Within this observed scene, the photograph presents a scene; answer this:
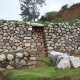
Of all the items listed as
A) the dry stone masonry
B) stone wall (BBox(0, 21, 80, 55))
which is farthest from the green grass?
stone wall (BBox(0, 21, 80, 55))

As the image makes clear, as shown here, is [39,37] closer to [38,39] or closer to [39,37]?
[39,37]

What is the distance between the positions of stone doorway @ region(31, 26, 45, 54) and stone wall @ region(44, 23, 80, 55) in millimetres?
366

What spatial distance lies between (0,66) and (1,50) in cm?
704

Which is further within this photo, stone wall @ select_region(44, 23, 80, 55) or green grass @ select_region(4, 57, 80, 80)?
stone wall @ select_region(44, 23, 80, 55)

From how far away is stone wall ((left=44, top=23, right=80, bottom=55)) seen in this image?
22.6m

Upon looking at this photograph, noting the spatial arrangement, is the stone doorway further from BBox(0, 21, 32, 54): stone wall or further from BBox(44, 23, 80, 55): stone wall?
BBox(0, 21, 32, 54): stone wall

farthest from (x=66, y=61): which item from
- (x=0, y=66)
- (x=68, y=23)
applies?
(x=68, y=23)

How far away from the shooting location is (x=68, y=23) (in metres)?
23.3

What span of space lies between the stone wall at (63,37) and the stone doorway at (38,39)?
0.37 metres

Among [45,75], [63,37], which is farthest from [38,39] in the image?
[45,75]

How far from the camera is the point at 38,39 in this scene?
74.4ft

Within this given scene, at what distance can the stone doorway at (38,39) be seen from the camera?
72.9ft

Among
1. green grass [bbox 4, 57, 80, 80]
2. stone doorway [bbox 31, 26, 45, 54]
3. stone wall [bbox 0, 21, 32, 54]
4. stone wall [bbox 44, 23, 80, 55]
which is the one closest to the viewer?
green grass [bbox 4, 57, 80, 80]

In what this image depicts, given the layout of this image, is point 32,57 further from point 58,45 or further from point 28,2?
point 28,2
